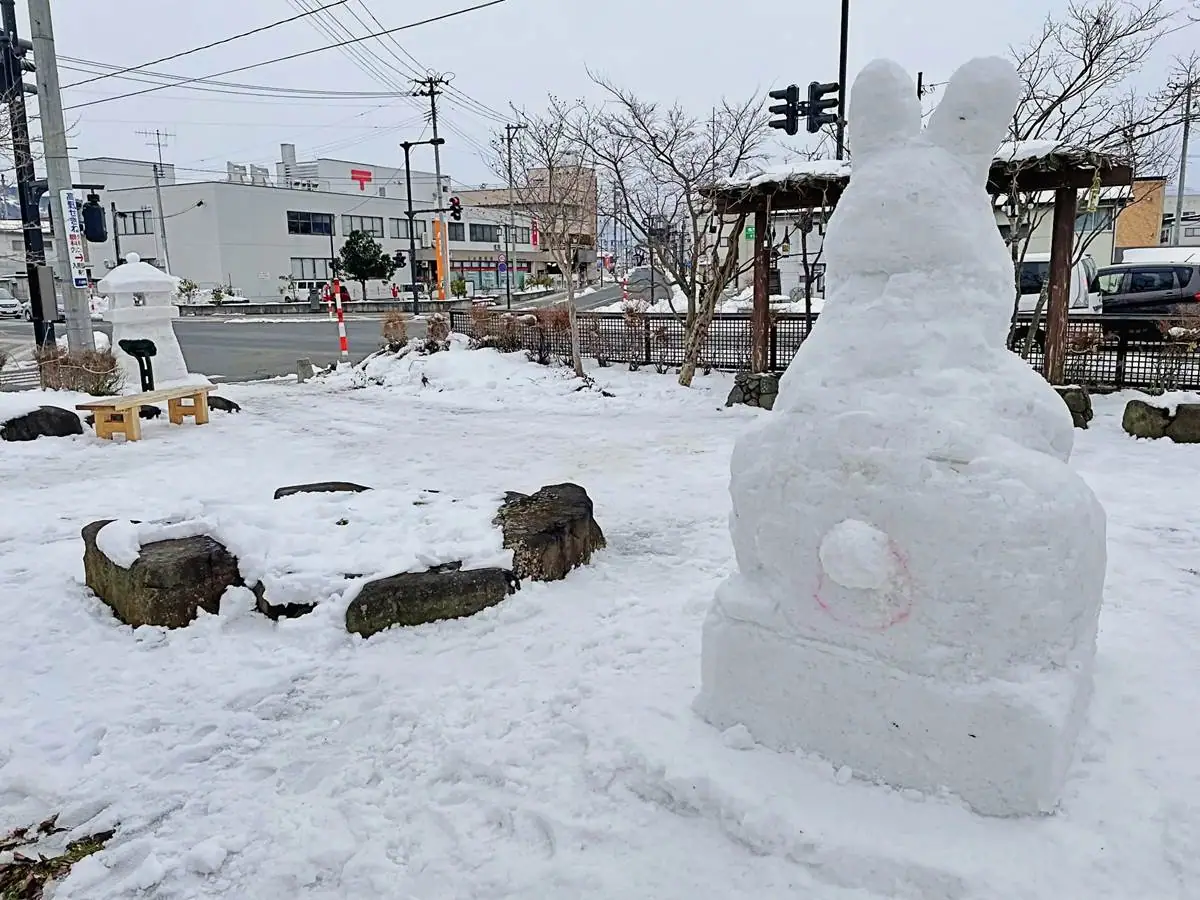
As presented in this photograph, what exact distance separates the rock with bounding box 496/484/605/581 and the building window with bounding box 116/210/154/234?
50.1 metres

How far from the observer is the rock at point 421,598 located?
3.81 meters

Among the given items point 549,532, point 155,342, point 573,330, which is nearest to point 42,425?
point 155,342

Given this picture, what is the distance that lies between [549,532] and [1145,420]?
20.4 ft

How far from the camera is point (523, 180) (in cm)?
1402

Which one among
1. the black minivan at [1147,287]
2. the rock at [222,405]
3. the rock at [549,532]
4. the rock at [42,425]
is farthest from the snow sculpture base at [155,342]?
the black minivan at [1147,287]

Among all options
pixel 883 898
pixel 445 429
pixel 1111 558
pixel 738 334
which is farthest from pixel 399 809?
pixel 738 334

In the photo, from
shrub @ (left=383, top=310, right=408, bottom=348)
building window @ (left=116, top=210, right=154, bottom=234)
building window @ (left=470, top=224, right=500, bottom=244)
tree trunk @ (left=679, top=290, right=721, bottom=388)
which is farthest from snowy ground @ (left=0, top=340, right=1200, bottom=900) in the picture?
building window @ (left=470, top=224, right=500, bottom=244)

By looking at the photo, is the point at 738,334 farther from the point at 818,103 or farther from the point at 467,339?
the point at 467,339

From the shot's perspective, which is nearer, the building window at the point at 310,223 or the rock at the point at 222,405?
the rock at the point at 222,405

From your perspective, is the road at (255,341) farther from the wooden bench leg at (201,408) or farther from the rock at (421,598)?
the rock at (421,598)

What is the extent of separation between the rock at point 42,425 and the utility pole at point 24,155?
3.11m

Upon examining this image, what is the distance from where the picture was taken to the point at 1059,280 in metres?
8.66

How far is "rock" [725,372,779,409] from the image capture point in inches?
383

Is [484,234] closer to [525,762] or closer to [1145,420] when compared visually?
[1145,420]
